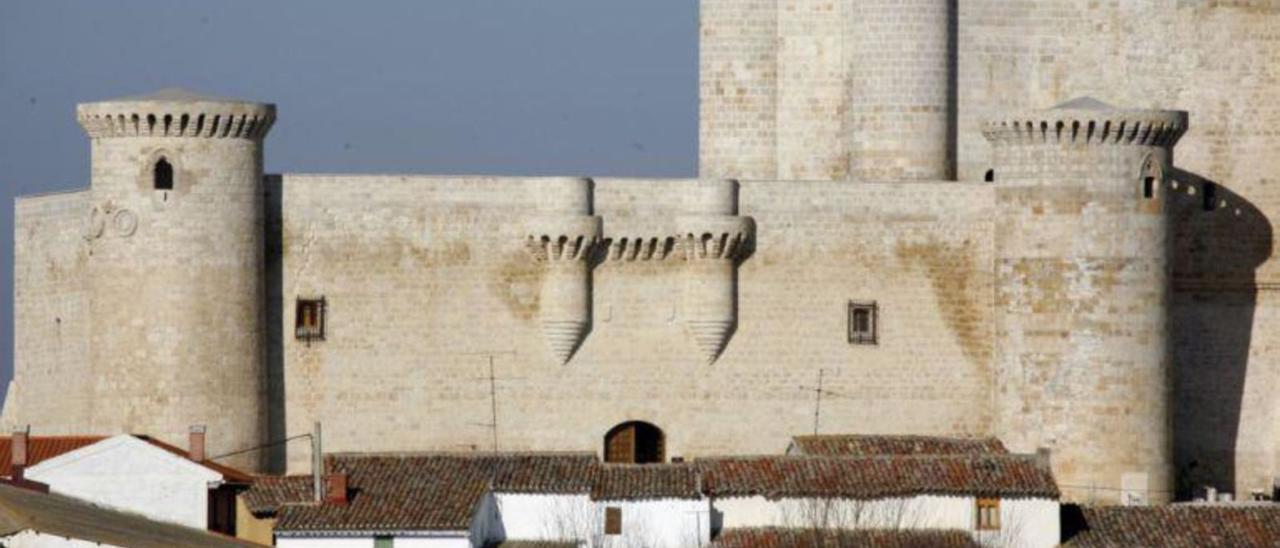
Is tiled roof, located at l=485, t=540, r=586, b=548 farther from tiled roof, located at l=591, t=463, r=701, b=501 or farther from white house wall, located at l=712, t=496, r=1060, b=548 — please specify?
white house wall, located at l=712, t=496, r=1060, b=548

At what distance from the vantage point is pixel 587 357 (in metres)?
70.8

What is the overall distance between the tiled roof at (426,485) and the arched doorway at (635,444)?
10.5ft

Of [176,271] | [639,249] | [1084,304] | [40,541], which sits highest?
[639,249]

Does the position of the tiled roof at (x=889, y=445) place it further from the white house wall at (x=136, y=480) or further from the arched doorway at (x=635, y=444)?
the white house wall at (x=136, y=480)

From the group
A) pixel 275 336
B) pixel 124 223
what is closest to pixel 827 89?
pixel 275 336

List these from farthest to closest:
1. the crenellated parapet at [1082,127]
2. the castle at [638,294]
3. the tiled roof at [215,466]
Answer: the crenellated parapet at [1082,127] < the castle at [638,294] < the tiled roof at [215,466]

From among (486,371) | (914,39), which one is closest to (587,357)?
(486,371)

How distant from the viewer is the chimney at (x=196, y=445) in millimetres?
67750

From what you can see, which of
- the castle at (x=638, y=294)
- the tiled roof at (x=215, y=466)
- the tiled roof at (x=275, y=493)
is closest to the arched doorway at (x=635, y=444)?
the castle at (x=638, y=294)

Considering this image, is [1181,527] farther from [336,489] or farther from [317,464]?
[317,464]

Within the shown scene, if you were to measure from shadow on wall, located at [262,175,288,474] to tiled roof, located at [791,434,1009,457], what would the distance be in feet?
22.4

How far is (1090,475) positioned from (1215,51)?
24.6 ft

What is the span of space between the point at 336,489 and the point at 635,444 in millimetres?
6799

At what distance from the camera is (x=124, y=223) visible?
68.9 meters
